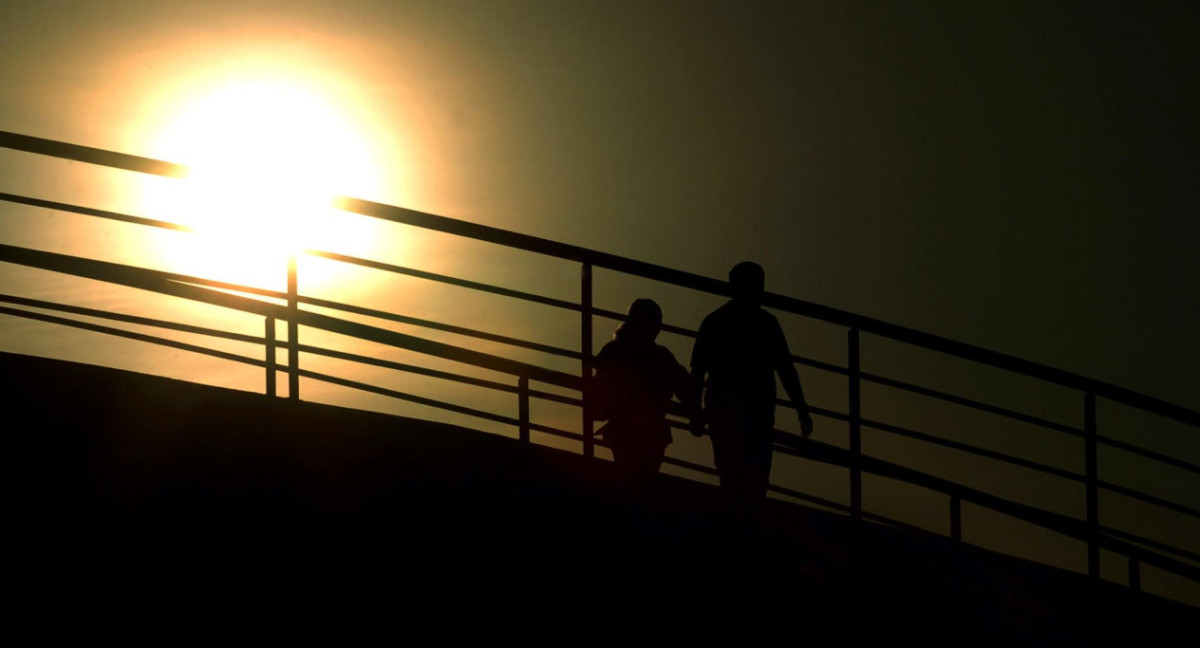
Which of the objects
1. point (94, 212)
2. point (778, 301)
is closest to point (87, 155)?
point (94, 212)

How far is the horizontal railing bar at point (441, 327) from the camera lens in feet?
19.1

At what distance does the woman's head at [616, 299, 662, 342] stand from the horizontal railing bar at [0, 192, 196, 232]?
2.06 metres

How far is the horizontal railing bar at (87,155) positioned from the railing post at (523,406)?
1.87 m

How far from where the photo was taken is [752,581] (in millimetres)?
4656

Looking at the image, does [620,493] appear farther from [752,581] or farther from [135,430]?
[135,430]

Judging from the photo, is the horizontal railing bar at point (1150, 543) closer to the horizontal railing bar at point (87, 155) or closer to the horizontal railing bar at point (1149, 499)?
the horizontal railing bar at point (1149, 499)

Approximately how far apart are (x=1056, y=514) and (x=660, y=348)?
2126 mm

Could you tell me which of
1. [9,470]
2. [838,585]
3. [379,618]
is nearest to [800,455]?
A: [838,585]

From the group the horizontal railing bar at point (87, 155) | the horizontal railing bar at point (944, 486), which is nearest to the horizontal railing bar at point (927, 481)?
the horizontal railing bar at point (944, 486)

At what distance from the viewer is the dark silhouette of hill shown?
4.02m

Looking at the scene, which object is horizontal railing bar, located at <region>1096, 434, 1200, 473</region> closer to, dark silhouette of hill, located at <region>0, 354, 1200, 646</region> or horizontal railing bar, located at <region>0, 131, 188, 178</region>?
dark silhouette of hill, located at <region>0, 354, 1200, 646</region>

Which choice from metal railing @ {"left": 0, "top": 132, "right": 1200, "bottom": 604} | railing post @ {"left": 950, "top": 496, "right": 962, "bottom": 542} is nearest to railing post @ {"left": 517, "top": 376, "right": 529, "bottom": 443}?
metal railing @ {"left": 0, "top": 132, "right": 1200, "bottom": 604}

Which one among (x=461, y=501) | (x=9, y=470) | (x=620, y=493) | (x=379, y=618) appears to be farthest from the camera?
(x=620, y=493)

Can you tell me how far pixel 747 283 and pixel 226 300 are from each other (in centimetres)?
240
